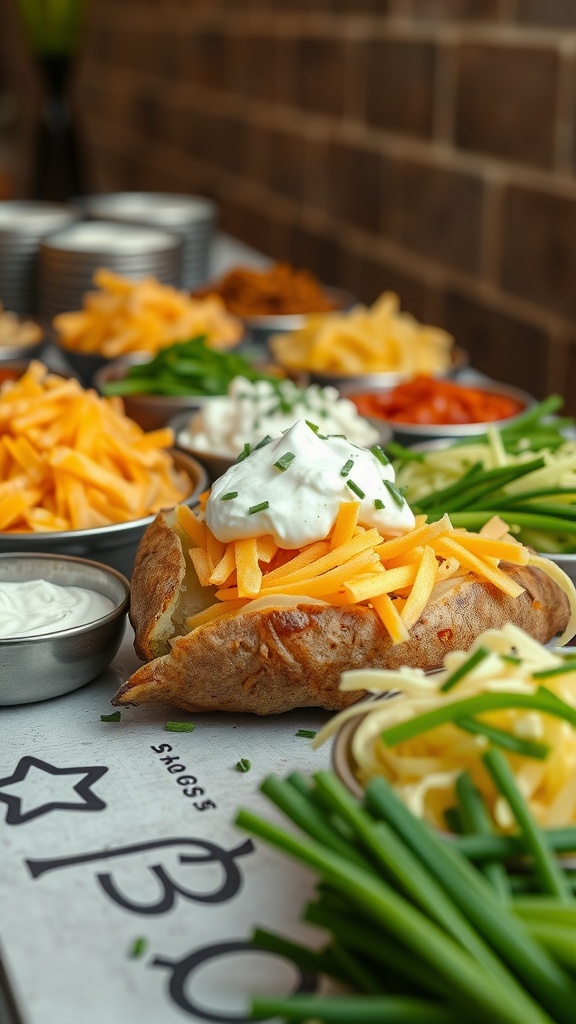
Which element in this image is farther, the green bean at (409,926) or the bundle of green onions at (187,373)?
the bundle of green onions at (187,373)

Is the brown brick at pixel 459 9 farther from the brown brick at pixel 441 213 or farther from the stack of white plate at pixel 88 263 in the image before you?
the stack of white plate at pixel 88 263

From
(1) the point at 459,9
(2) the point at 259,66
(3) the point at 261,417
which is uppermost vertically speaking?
(1) the point at 459,9

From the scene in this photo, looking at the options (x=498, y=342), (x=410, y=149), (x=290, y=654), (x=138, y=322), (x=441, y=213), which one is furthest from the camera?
(x=410, y=149)

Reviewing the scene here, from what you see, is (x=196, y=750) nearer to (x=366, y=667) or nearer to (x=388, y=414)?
(x=366, y=667)

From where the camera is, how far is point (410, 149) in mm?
4836

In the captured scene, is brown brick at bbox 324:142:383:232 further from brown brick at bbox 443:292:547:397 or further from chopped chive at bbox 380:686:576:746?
chopped chive at bbox 380:686:576:746

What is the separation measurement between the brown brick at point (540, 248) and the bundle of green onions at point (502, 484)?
1.75 meters

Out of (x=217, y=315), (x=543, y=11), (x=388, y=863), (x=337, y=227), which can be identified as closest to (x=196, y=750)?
(x=388, y=863)

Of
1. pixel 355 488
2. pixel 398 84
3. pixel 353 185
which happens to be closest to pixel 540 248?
pixel 398 84

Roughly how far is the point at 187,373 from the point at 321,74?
10.9ft

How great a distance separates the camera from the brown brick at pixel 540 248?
12.6 feet

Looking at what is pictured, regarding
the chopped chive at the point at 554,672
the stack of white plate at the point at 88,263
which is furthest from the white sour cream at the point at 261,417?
the stack of white plate at the point at 88,263

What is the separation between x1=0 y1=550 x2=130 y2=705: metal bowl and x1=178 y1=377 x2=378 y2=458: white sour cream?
0.59m

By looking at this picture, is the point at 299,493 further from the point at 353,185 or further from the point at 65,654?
the point at 353,185
